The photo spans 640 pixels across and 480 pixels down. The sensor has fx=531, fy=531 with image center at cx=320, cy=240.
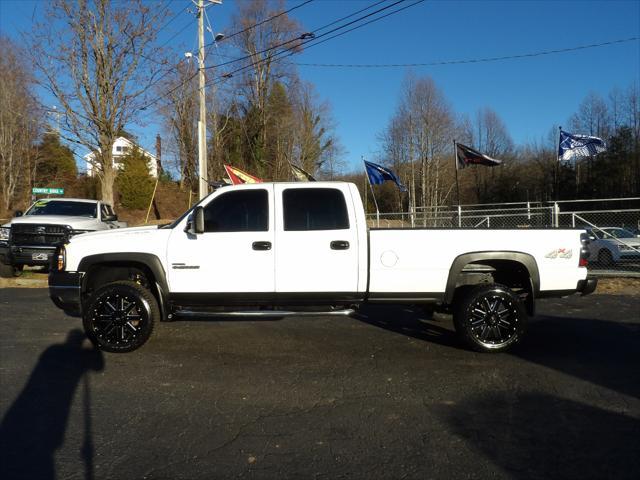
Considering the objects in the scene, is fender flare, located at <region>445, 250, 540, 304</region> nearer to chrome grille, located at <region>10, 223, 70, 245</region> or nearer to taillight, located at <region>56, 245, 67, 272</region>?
taillight, located at <region>56, 245, 67, 272</region>

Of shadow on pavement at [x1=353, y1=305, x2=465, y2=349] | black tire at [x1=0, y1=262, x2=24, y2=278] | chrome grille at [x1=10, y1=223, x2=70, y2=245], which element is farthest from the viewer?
black tire at [x1=0, y1=262, x2=24, y2=278]

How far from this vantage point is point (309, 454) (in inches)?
145

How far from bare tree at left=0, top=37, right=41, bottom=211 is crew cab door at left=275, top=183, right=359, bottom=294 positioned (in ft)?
104

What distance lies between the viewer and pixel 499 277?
6.83 meters

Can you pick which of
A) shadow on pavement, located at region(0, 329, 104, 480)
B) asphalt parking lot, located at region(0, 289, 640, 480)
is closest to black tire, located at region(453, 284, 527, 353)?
asphalt parking lot, located at region(0, 289, 640, 480)

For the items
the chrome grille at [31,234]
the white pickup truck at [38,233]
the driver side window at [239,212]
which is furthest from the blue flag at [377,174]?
the driver side window at [239,212]

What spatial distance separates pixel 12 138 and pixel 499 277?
127ft

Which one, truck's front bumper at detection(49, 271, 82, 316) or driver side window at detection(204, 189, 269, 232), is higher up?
driver side window at detection(204, 189, 269, 232)

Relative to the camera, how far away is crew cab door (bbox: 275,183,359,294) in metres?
6.16

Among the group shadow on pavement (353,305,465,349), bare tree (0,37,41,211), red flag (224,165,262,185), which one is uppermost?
bare tree (0,37,41,211)

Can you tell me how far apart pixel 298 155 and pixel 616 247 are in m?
29.0

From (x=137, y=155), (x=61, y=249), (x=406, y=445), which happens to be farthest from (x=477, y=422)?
(x=137, y=155)

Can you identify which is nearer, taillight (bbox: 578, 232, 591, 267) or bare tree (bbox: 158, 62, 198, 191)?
taillight (bbox: 578, 232, 591, 267)

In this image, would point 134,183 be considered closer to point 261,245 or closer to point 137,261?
point 137,261
